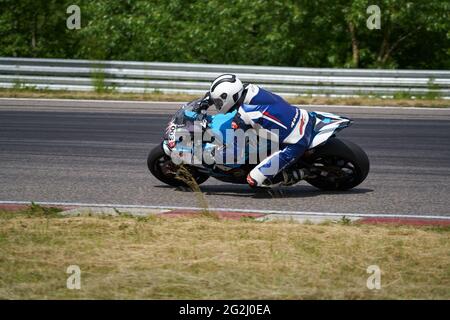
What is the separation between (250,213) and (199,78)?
1115cm

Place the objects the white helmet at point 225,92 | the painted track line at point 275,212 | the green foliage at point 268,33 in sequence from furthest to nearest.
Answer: the green foliage at point 268,33 < the white helmet at point 225,92 < the painted track line at point 275,212

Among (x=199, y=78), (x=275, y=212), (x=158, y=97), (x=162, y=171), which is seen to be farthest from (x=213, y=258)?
(x=199, y=78)

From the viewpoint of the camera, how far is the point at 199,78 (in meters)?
19.5

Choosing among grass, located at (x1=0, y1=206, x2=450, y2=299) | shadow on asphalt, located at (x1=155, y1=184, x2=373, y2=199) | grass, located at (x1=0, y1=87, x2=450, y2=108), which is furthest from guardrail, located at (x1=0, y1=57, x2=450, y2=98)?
grass, located at (x1=0, y1=206, x2=450, y2=299)

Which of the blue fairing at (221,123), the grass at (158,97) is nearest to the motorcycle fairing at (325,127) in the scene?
the blue fairing at (221,123)

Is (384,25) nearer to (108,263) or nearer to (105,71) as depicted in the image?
(105,71)

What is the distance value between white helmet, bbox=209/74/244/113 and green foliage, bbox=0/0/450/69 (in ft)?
45.3

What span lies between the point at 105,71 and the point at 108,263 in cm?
1379

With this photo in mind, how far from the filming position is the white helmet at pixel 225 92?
898cm

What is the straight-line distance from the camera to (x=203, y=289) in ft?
19.5

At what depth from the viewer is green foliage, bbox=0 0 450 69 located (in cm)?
2325

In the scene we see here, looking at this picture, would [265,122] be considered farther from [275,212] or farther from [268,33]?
[268,33]

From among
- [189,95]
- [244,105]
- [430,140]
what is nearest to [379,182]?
[244,105]

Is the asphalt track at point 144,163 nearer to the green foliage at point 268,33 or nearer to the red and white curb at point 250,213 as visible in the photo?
the red and white curb at point 250,213
